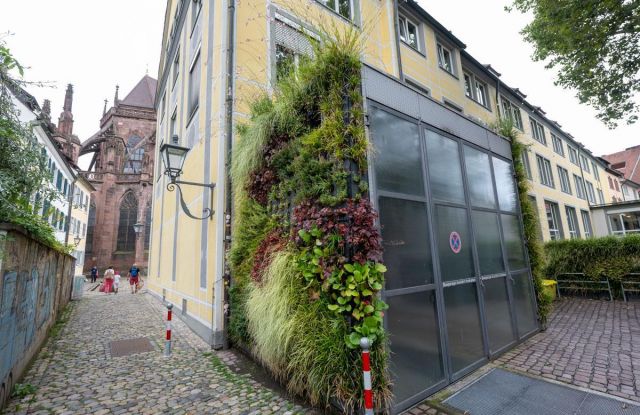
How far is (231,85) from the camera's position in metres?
6.98

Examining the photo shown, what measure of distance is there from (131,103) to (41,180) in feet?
148

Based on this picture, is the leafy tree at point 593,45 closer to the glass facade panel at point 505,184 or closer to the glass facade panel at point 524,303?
the glass facade panel at point 505,184

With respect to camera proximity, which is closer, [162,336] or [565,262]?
[162,336]

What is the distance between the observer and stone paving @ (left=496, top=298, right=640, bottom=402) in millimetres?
4156

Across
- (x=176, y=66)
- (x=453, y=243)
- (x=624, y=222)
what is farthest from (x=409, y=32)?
(x=624, y=222)

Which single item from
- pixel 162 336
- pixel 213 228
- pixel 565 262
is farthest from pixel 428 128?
pixel 565 262

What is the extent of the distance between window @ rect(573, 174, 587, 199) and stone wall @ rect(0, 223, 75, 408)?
2989cm

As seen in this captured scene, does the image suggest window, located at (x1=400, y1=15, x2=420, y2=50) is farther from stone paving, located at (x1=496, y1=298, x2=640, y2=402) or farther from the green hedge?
stone paving, located at (x1=496, y1=298, x2=640, y2=402)

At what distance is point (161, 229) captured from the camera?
13.5 meters

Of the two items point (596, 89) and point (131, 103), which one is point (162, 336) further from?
point (131, 103)

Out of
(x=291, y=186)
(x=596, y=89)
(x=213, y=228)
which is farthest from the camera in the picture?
(x=596, y=89)

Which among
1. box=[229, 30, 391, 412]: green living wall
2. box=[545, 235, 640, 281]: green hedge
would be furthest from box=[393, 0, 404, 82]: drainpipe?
box=[545, 235, 640, 281]: green hedge

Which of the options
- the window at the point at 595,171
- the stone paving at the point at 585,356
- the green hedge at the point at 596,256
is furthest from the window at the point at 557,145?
the stone paving at the point at 585,356

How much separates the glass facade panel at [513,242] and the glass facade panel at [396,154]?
2996 millimetres
